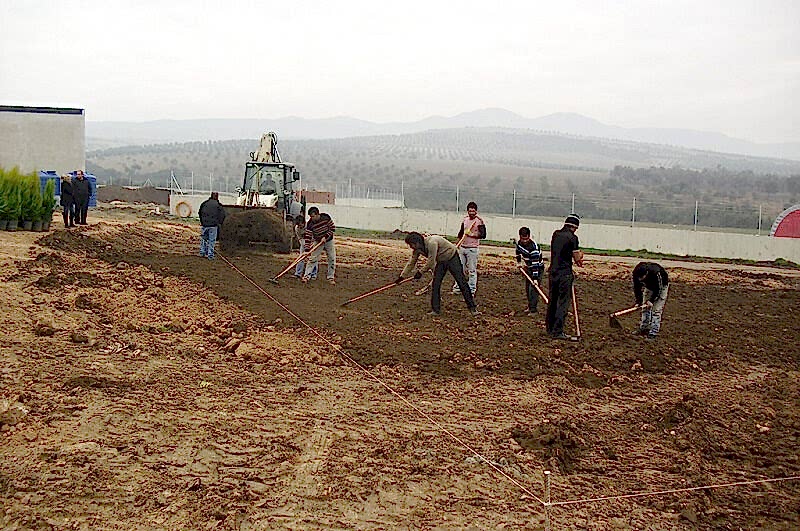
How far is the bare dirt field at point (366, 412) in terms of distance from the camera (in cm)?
655

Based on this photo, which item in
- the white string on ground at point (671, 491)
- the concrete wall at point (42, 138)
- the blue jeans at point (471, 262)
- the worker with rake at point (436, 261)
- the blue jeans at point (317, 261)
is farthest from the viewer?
the concrete wall at point (42, 138)

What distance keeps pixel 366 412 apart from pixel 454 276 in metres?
5.08

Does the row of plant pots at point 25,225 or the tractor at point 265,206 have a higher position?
the tractor at point 265,206

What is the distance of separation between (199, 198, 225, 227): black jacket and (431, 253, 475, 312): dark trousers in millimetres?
7073

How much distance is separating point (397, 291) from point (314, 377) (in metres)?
6.64

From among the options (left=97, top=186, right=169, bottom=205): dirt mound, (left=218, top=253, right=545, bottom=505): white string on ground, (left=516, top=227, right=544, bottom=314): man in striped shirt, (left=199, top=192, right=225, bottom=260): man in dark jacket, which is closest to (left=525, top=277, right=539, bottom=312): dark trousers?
(left=516, top=227, right=544, bottom=314): man in striped shirt

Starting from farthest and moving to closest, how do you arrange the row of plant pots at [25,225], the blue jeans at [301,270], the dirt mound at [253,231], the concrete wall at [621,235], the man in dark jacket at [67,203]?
the concrete wall at [621,235], the man in dark jacket at [67,203], the dirt mound at [253,231], the row of plant pots at [25,225], the blue jeans at [301,270]

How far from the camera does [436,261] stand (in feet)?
44.5

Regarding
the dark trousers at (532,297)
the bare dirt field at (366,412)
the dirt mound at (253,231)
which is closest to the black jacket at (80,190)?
the dirt mound at (253,231)

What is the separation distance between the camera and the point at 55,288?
13602 millimetres

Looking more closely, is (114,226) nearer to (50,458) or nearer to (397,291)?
(397,291)

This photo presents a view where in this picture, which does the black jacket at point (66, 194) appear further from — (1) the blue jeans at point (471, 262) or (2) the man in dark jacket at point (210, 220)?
(1) the blue jeans at point (471, 262)

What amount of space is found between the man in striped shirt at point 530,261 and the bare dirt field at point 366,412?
0.35 m

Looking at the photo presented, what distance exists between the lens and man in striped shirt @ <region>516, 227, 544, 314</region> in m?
14.3
